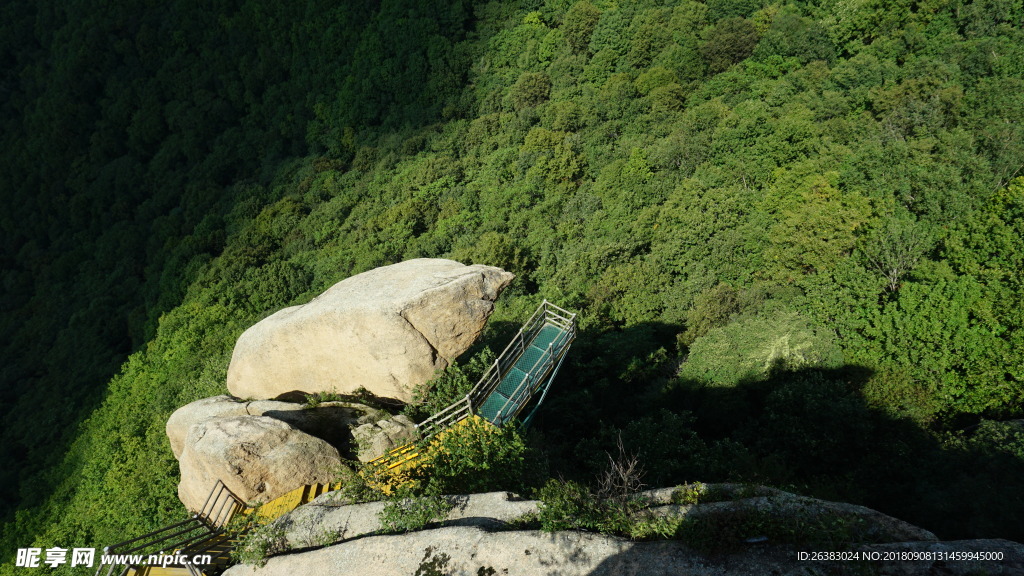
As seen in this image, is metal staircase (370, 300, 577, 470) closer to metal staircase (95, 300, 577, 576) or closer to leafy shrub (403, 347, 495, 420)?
metal staircase (95, 300, 577, 576)

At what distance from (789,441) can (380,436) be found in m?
13.8

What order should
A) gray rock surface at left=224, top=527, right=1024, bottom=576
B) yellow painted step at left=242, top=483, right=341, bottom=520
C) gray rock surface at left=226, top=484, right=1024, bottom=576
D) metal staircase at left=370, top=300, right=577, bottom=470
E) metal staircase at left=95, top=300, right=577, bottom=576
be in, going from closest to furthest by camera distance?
gray rock surface at left=224, top=527, right=1024, bottom=576, gray rock surface at left=226, top=484, right=1024, bottom=576, metal staircase at left=95, top=300, right=577, bottom=576, yellow painted step at left=242, top=483, right=341, bottom=520, metal staircase at left=370, top=300, right=577, bottom=470

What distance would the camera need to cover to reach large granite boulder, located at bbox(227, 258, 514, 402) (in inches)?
633

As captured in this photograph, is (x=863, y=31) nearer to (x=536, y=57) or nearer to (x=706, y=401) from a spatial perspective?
(x=536, y=57)

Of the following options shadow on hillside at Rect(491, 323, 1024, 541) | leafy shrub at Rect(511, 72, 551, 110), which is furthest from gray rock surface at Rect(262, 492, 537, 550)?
leafy shrub at Rect(511, 72, 551, 110)

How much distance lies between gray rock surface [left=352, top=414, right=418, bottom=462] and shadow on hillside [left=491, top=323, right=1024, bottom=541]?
14.8 feet

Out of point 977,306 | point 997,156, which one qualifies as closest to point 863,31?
point 997,156

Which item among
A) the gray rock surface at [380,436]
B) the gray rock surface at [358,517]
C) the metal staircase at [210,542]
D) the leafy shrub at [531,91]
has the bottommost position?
the metal staircase at [210,542]

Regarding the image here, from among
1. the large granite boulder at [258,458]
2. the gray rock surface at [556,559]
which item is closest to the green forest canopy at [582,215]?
the gray rock surface at [556,559]

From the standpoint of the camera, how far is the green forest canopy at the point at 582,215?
1933 cm

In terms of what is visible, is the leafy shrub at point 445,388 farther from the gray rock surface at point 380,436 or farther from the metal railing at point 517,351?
the gray rock surface at point 380,436

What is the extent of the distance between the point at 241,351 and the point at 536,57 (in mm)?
53571

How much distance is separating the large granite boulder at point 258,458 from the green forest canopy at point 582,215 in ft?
23.8

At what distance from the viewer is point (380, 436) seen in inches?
618
